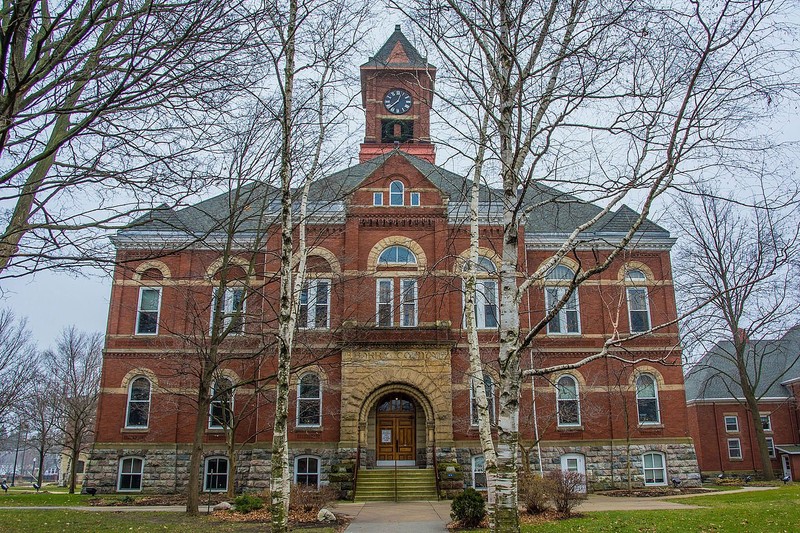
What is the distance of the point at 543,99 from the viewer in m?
9.22

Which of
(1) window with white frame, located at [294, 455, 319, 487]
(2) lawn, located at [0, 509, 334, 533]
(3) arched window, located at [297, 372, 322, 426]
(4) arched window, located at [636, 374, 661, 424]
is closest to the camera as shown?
(2) lawn, located at [0, 509, 334, 533]

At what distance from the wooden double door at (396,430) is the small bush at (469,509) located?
9.93 metres

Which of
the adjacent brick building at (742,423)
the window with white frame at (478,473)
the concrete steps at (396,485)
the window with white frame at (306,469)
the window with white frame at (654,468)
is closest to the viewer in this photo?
the concrete steps at (396,485)

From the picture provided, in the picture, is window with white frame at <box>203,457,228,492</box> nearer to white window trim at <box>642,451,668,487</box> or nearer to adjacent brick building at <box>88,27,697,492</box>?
adjacent brick building at <box>88,27,697,492</box>

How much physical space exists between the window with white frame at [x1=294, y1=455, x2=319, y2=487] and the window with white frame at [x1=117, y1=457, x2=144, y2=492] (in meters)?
6.18

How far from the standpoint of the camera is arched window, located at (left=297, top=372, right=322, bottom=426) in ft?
81.2

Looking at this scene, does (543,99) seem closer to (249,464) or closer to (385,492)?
(385,492)

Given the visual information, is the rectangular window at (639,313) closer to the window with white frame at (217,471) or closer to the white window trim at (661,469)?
the white window trim at (661,469)

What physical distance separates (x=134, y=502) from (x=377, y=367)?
9.40 m

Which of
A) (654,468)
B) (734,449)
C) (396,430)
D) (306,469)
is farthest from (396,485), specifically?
(734,449)

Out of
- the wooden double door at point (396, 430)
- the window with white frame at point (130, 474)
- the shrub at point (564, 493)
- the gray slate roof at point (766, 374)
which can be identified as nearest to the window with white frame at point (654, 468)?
the wooden double door at point (396, 430)

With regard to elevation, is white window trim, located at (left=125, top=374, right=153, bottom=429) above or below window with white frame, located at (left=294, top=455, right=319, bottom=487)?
above

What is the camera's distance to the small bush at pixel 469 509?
14477 mm

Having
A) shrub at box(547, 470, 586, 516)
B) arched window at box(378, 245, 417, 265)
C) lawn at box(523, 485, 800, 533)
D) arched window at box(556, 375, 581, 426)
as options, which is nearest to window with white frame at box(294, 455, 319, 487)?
arched window at box(378, 245, 417, 265)
